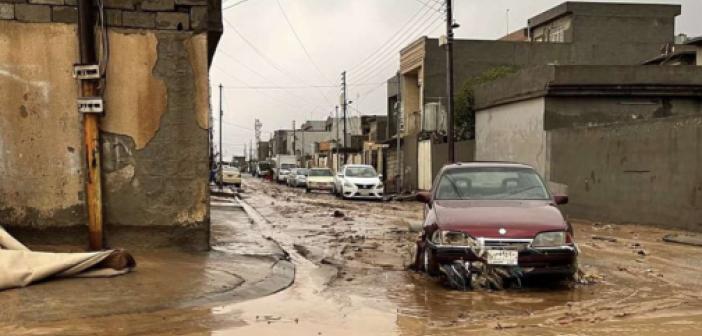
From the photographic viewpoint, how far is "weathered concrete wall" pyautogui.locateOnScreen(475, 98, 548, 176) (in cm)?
2100

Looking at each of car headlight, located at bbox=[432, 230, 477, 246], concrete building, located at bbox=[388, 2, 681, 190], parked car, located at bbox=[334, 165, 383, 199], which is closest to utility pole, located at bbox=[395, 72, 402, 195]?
concrete building, located at bbox=[388, 2, 681, 190]

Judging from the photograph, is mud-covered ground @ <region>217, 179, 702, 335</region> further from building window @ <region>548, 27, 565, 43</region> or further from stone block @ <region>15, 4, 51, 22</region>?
building window @ <region>548, 27, 565, 43</region>

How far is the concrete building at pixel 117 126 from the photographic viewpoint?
8.79 metres

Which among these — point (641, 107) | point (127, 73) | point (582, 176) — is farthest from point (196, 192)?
point (641, 107)

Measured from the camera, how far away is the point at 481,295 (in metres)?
7.52

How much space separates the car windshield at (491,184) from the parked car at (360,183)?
21.0 meters

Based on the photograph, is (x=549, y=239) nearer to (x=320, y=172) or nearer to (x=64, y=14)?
(x=64, y=14)

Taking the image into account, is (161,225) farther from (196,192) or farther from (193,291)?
(193,291)

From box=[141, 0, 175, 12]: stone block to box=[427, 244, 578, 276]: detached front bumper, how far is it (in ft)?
16.5

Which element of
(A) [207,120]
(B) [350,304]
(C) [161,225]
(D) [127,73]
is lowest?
(B) [350,304]

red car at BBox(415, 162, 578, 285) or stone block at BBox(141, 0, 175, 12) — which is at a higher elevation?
stone block at BBox(141, 0, 175, 12)

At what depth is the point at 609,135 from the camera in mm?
17562

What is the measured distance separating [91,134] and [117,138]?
1.27 feet

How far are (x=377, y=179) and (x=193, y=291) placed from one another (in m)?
24.1
